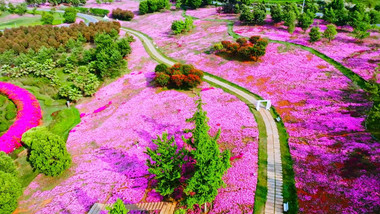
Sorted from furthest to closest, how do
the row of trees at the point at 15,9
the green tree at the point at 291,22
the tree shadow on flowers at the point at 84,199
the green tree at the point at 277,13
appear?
the row of trees at the point at 15,9
the green tree at the point at 277,13
the green tree at the point at 291,22
the tree shadow on flowers at the point at 84,199

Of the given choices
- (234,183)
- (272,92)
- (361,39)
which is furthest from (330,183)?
(361,39)

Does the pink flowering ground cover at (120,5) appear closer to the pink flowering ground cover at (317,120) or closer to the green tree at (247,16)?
the green tree at (247,16)

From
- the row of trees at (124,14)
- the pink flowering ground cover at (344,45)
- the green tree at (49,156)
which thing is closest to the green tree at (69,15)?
the row of trees at (124,14)

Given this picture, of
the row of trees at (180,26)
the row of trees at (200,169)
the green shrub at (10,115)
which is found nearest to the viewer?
the row of trees at (200,169)

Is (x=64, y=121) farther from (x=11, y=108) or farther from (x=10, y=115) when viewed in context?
(x=11, y=108)

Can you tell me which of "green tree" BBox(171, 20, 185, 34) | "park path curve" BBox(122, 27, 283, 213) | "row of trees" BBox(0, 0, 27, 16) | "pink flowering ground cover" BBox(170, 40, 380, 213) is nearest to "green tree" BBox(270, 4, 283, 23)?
"pink flowering ground cover" BBox(170, 40, 380, 213)

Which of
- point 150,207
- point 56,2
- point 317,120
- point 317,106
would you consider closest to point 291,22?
point 317,106
